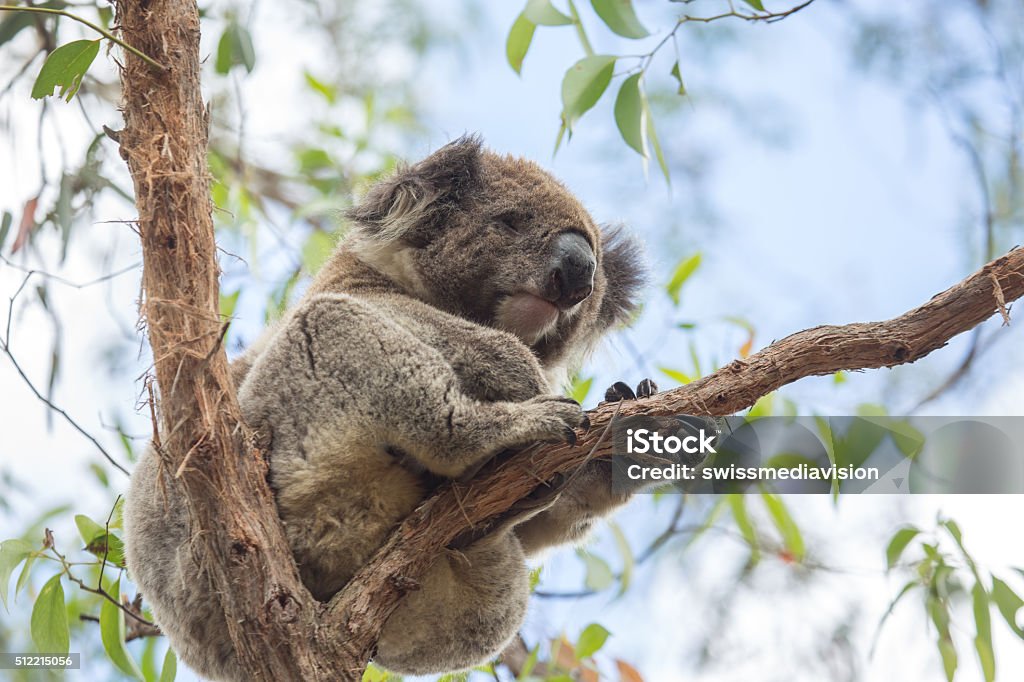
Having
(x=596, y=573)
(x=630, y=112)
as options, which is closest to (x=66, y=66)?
(x=630, y=112)

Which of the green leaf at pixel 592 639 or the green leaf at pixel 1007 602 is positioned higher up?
the green leaf at pixel 592 639

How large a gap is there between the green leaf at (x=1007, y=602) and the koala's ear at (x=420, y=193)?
2.00 m

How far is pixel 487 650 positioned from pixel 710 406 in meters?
0.96

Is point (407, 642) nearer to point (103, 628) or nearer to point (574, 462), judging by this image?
point (574, 462)

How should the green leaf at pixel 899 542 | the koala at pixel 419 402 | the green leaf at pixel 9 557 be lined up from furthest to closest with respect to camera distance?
the green leaf at pixel 899 542 < the green leaf at pixel 9 557 < the koala at pixel 419 402

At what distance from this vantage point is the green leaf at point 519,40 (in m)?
3.19

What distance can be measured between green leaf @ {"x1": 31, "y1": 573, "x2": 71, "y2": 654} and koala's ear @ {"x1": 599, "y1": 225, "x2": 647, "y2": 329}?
1.82m

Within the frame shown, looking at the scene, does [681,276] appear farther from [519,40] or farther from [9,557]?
[9,557]

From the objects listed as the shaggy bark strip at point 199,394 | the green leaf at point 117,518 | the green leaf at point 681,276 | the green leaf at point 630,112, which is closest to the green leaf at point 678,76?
the green leaf at point 630,112

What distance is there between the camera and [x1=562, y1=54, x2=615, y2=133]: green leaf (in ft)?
9.94

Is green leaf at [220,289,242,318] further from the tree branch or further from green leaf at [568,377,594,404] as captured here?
the tree branch

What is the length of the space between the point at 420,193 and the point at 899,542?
189cm

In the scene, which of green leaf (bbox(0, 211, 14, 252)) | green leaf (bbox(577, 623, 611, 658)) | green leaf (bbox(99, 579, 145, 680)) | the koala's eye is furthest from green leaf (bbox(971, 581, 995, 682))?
green leaf (bbox(0, 211, 14, 252))

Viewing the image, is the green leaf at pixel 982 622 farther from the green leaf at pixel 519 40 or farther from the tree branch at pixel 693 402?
the green leaf at pixel 519 40
